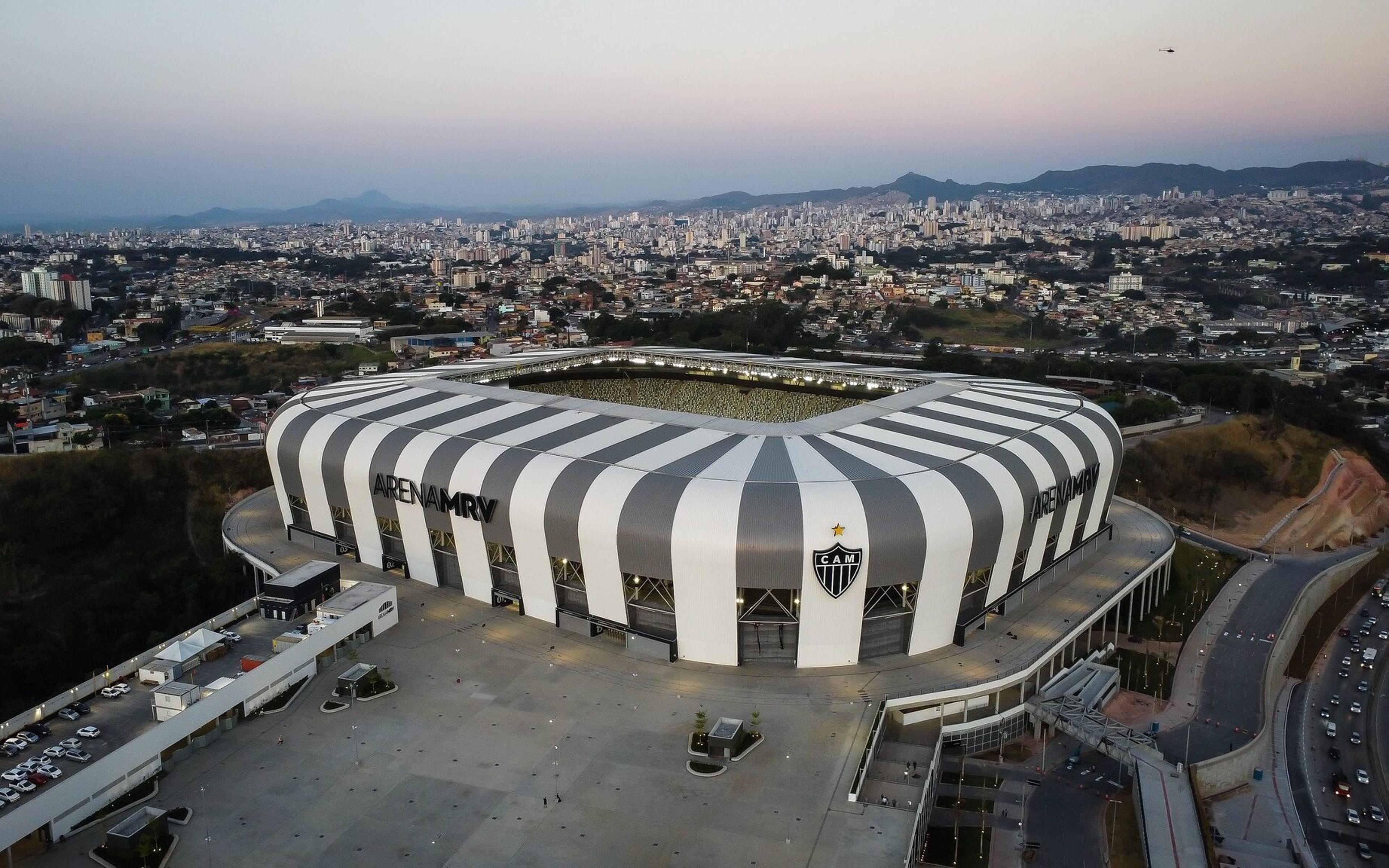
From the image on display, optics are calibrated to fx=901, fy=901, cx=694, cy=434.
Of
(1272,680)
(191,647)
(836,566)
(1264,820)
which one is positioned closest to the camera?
(191,647)

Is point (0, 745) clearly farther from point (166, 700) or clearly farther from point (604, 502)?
point (604, 502)

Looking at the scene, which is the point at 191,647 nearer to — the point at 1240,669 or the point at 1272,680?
the point at 1240,669

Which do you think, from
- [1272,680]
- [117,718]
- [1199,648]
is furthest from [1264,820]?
[117,718]

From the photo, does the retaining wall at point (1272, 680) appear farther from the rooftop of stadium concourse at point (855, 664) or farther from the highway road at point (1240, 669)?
the rooftop of stadium concourse at point (855, 664)

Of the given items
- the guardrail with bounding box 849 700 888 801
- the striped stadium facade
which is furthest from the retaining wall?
the guardrail with bounding box 849 700 888 801

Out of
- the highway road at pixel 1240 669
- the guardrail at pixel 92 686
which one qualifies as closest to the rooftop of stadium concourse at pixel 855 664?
the highway road at pixel 1240 669

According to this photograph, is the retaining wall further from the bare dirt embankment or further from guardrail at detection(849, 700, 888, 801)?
guardrail at detection(849, 700, 888, 801)
